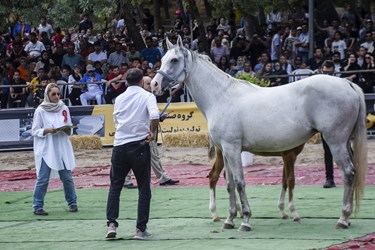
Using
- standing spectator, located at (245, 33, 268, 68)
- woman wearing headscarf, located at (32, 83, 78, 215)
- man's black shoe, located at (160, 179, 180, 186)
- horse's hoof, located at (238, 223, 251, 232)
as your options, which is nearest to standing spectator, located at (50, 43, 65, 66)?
standing spectator, located at (245, 33, 268, 68)

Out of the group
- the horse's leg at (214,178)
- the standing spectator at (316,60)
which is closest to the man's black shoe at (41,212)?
the horse's leg at (214,178)

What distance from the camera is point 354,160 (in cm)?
1285

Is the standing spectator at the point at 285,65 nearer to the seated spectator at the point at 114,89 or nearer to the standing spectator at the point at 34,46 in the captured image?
the seated spectator at the point at 114,89

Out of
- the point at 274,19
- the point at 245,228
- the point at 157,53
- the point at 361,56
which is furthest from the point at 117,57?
the point at 245,228

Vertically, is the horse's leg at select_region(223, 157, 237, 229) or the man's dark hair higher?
the man's dark hair

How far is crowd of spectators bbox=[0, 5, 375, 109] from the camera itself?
87.6 feet

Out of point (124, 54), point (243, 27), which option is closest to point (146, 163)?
point (124, 54)

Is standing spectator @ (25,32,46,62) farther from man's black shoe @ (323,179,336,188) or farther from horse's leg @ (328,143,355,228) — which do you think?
horse's leg @ (328,143,355,228)

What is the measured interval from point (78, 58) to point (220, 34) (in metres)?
4.49

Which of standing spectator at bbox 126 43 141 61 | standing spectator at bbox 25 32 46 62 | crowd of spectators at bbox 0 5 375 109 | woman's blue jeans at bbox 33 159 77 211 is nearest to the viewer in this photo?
woman's blue jeans at bbox 33 159 77 211

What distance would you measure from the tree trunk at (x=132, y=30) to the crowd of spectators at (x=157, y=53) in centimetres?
26

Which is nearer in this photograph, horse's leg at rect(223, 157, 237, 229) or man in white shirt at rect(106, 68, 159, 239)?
man in white shirt at rect(106, 68, 159, 239)

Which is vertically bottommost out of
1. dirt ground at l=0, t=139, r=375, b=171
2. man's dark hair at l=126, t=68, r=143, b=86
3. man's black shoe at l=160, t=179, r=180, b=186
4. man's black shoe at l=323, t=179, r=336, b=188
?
dirt ground at l=0, t=139, r=375, b=171

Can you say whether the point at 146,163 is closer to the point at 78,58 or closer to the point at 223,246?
the point at 223,246
